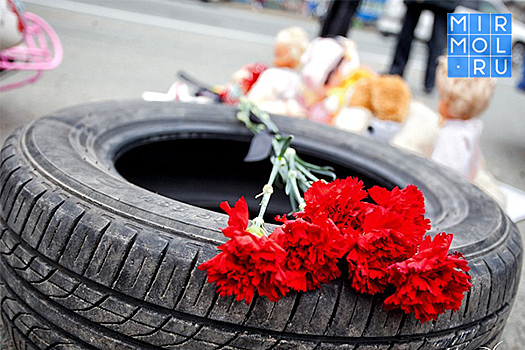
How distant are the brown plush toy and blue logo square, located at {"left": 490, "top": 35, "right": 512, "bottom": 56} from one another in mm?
1528

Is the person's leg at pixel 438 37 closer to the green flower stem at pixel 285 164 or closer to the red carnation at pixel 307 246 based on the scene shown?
the green flower stem at pixel 285 164

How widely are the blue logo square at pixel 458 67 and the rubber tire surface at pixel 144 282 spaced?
36 centimetres

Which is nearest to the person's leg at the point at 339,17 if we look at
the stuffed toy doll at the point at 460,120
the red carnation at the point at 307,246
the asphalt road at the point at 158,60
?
the asphalt road at the point at 158,60

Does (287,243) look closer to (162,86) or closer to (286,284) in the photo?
(286,284)

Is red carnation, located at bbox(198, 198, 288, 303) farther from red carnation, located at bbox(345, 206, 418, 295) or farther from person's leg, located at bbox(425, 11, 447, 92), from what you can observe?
person's leg, located at bbox(425, 11, 447, 92)

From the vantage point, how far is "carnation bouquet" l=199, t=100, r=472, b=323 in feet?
3.01

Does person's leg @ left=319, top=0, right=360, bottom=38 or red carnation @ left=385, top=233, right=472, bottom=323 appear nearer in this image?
red carnation @ left=385, top=233, right=472, bottom=323

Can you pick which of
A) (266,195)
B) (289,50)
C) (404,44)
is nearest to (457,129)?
(289,50)

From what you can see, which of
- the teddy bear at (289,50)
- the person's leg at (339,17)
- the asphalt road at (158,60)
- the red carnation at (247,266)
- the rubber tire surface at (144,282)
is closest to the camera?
the red carnation at (247,266)

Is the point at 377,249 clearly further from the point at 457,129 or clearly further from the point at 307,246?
the point at 457,129

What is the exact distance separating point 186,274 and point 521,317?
1650 millimetres

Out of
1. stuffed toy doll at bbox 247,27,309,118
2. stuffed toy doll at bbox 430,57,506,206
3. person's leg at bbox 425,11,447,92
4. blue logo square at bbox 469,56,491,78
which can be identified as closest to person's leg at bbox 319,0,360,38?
stuffed toy doll at bbox 247,27,309,118

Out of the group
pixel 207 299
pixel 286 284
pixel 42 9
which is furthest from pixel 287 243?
pixel 42 9

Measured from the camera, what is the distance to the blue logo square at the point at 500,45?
1314 millimetres
